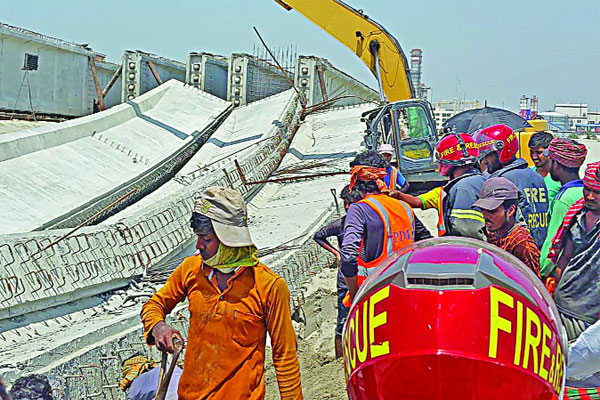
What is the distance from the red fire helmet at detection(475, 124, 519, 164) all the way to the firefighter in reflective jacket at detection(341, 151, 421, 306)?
1184 mm

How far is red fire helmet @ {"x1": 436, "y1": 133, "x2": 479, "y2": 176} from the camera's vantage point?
16.8 feet

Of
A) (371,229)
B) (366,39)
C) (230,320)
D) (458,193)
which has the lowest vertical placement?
(230,320)

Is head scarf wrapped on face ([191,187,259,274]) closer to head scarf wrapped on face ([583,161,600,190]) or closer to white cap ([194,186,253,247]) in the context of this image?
white cap ([194,186,253,247])

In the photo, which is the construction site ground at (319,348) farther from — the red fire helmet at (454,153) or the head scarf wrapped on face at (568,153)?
the head scarf wrapped on face at (568,153)

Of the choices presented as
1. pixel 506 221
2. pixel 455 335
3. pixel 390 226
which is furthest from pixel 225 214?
pixel 390 226

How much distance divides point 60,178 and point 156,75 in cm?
1037

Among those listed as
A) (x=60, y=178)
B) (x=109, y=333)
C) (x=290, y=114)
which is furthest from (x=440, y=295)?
(x=290, y=114)

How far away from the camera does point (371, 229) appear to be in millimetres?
4496

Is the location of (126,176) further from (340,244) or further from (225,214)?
(225,214)

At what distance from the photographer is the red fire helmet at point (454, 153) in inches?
201

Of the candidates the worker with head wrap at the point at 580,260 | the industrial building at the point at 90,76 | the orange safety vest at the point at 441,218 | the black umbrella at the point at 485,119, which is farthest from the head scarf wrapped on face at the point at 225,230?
the industrial building at the point at 90,76

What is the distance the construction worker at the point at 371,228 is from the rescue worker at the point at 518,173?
75cm

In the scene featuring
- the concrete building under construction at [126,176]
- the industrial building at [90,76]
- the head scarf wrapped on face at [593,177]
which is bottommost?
the concrete building under construction at [126,176]

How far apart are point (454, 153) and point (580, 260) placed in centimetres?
183
